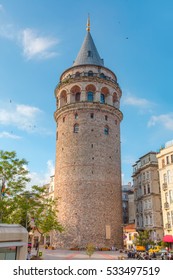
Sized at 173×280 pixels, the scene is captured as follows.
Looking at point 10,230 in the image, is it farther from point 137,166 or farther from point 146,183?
point 137,166

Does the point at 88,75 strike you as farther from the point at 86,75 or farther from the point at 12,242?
the point at 12,242

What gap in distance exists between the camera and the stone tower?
39.7 meters

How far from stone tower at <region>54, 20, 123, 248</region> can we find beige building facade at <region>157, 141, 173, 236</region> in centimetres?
661

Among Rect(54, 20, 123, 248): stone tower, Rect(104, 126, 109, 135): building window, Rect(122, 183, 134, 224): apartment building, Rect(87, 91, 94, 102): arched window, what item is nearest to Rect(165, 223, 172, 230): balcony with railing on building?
Rect(54, 20, 123, 248): stone tower

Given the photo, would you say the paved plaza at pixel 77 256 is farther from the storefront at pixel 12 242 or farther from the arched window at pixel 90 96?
the arched window at pixel 90 96

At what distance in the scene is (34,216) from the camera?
2788 cm

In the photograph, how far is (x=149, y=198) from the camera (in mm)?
45656

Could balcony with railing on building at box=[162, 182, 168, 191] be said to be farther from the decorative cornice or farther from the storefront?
the storefront

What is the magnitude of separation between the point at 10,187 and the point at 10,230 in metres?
8.37

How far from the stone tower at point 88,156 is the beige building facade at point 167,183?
6609mm

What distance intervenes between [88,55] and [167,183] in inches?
1011

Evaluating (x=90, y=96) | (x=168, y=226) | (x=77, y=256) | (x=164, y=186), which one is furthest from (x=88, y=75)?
(x=77, y=256)
